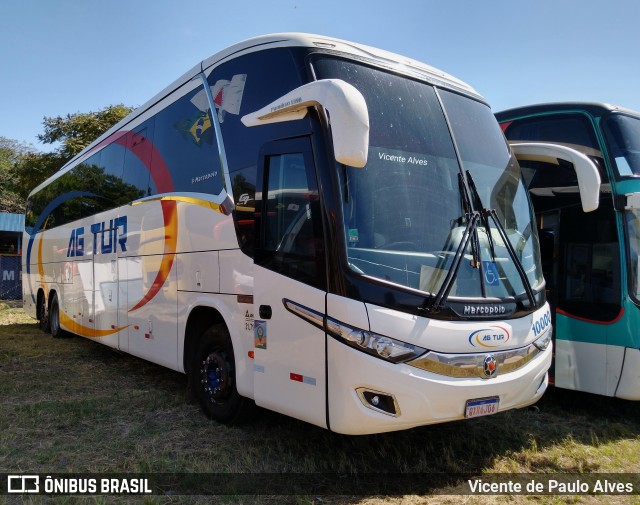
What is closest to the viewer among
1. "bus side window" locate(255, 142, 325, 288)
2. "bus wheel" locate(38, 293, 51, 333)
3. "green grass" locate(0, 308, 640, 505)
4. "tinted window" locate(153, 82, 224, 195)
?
"bus side window" locate(255, 142, 325, 288)

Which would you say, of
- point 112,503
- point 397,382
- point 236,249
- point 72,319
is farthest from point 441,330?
point 72,319

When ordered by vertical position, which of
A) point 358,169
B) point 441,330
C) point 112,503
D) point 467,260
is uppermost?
point 358,169

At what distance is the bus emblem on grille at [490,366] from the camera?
4.17 meters

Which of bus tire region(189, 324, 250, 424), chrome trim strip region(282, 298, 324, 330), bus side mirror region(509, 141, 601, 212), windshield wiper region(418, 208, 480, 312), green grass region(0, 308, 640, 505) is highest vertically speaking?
bus side mirror region(509, 141, 601, 212)

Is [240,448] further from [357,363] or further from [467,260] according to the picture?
[467,260]

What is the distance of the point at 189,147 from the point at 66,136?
21700 mm

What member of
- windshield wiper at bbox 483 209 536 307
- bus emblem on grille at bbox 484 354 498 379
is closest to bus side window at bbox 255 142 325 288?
bus emblem on grille at bbox 484 354 498 379

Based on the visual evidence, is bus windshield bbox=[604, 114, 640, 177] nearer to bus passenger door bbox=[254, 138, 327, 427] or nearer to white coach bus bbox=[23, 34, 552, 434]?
white coach bus bbox=[23, 34, 552, 434]

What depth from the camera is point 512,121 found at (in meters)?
7.41

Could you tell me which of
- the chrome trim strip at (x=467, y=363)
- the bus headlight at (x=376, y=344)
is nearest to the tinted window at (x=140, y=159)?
the bus headlight at (x=376, y=344)

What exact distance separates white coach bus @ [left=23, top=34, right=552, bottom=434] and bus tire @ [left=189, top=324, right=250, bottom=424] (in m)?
0.02

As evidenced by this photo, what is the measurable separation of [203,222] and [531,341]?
3344 millimetres

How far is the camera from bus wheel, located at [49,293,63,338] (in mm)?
11661

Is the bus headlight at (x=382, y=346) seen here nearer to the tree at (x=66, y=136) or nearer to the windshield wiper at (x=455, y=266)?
the windshield wiper at (x=455, y=266)
